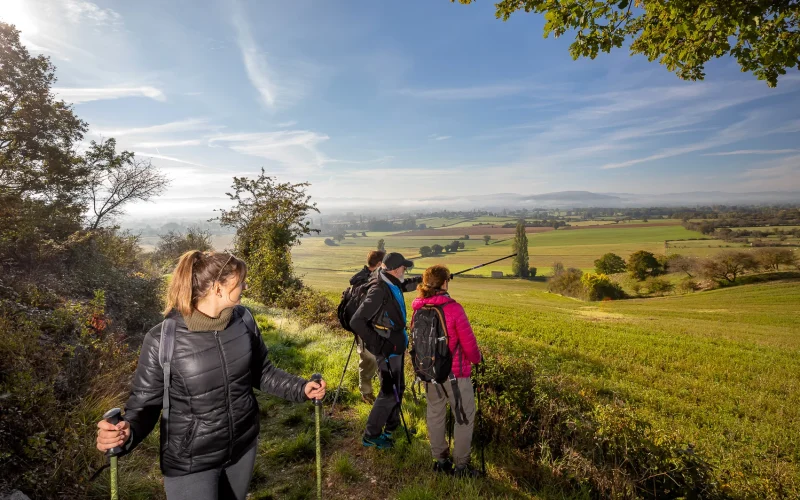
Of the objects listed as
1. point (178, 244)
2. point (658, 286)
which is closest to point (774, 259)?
point (658, 286)

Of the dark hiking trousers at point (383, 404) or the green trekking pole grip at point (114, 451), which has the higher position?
the green trekking pole grip at point (114, 451)

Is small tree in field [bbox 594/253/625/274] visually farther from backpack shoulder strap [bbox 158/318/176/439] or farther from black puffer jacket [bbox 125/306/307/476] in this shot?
backpack shoulder strap [bbox 158/318/176/439]

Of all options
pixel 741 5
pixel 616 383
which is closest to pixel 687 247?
pixel 616 383

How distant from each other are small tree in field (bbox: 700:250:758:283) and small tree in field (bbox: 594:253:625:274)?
12.7 meters

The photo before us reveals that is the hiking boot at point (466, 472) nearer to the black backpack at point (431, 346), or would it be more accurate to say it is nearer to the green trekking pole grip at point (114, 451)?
the black backpack at point (431, 346)

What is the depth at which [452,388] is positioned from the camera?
3.74 m

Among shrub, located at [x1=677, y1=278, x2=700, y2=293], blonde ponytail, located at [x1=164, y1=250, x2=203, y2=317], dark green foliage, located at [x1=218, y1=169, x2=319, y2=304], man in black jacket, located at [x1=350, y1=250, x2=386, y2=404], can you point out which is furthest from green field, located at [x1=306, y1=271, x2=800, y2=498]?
shrub, located at [x1=677, y1=278, x2=700, y2=293]

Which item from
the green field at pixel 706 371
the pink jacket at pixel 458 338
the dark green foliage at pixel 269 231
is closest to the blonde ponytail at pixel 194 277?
the pink jacket at pixel 458 338

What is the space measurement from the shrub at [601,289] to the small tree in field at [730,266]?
39.9 ft

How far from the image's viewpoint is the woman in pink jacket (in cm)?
373

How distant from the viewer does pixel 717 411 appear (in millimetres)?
9164

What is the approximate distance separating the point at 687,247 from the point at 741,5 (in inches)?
3614

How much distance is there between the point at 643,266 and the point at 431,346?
70.0 m

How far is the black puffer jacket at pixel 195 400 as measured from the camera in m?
2.15
